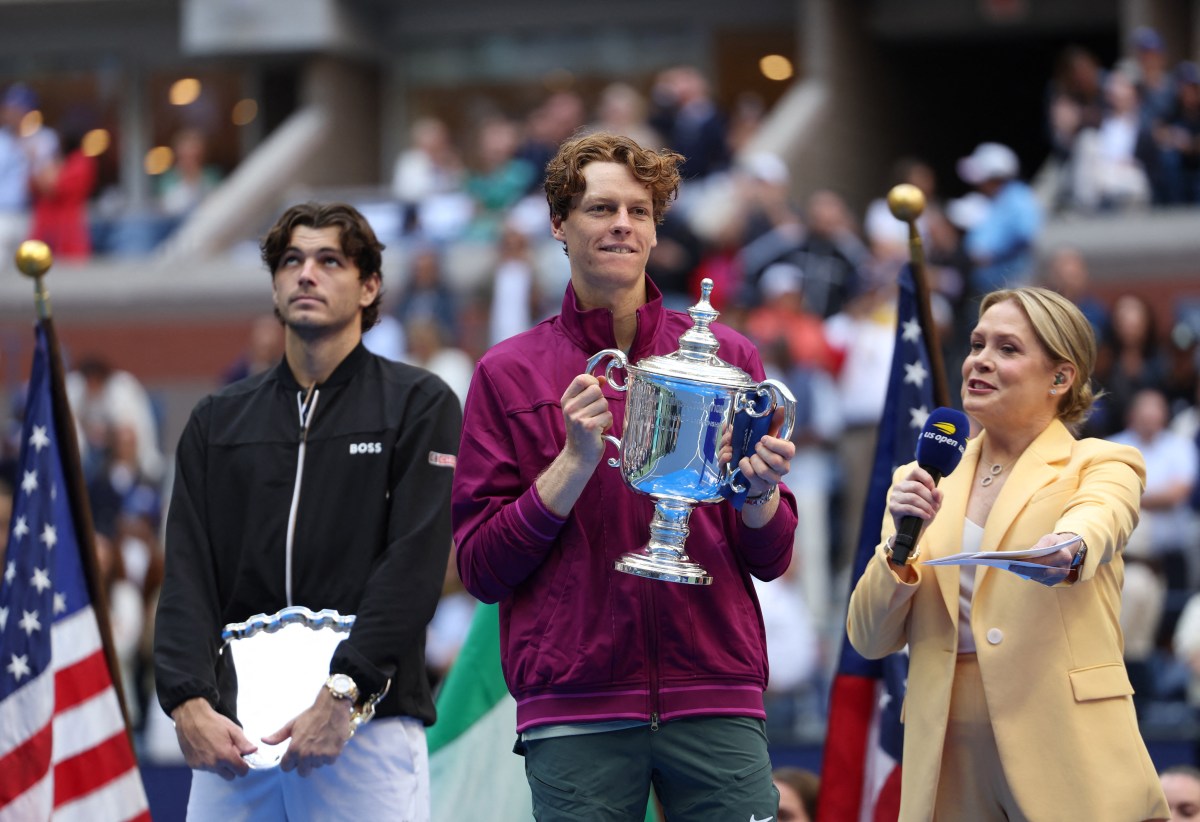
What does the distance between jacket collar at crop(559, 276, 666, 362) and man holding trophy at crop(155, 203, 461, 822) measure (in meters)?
0.79

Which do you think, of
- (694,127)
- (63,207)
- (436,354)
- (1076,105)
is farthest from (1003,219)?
(63,207)

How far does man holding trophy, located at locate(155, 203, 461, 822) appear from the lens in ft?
15.3

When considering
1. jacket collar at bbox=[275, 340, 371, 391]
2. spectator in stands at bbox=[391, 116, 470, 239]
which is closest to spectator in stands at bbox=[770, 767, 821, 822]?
jacket collar at bbox=[275, 340, 371, 391]

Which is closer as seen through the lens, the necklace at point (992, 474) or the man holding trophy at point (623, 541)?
the man holding trophy at point (623, 541)

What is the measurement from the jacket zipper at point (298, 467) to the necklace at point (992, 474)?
1701 millimetres

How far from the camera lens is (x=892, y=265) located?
12.5 metres

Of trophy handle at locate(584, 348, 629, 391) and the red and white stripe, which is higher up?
trophy handle at locate(584, 348, 629, 391)

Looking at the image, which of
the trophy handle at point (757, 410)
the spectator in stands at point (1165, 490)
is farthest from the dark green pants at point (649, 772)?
the spectator in stands at point (1165, 490)

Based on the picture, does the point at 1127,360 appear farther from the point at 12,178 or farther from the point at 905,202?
the point at 12,178

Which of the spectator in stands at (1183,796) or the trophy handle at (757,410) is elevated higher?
the trophy handle at (757,410)

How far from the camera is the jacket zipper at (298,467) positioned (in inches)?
190

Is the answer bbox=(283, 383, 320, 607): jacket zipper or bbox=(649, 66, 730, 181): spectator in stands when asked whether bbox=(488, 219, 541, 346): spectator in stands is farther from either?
bbox=(283, 383, 320, 607): jacket zipper

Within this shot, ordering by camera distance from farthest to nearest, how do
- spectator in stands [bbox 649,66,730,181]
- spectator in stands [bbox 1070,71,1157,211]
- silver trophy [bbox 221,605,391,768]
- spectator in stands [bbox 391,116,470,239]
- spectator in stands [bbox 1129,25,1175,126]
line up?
spectator in stands [bbox 391,116,470,239]
spectator in stands [bbox 649,66,730,181]
spectator in stands [bbox 1070,71,1157,211]
spectator in stands [bbox 1129,25,1175,126]
silver trophy [bbox 221,605,391,768]

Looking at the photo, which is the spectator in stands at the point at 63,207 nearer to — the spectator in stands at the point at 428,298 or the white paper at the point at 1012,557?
the spectator in stands at the point at 428,298
